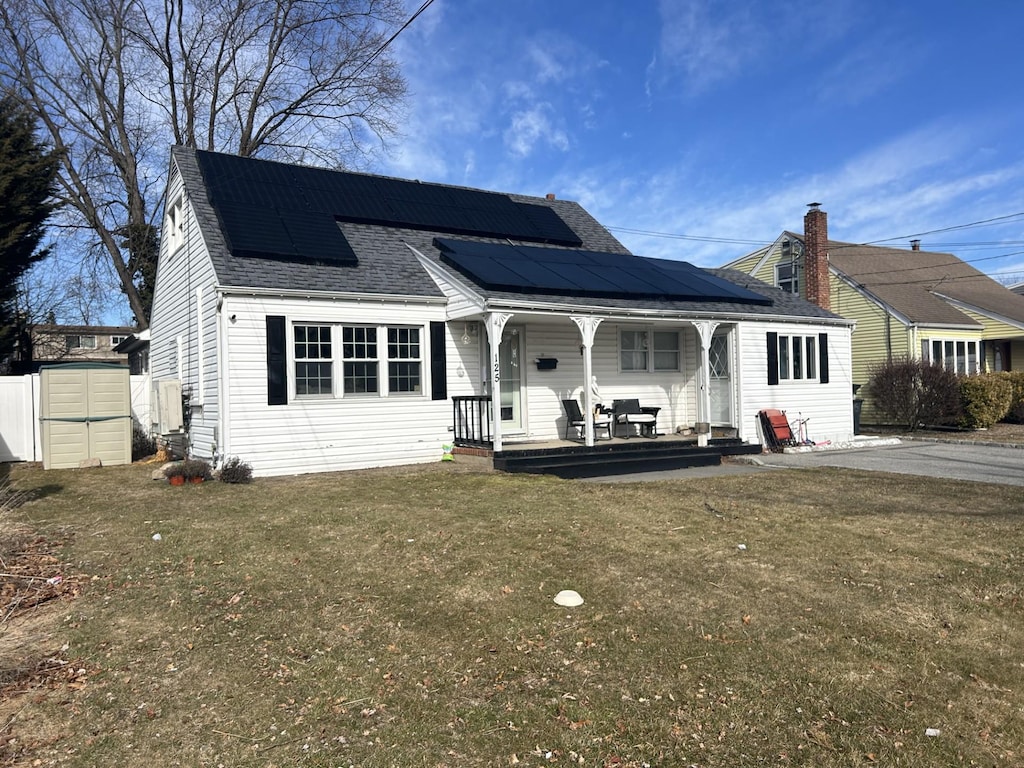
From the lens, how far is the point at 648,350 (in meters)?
15.1

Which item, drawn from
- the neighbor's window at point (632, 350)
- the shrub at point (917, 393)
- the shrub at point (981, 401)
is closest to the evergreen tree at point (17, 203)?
the neighbor's window at point (632, 350)

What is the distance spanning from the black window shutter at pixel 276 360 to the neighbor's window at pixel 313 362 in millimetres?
266

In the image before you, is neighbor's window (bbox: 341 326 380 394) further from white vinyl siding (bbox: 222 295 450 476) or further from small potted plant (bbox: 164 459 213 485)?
small potted plant (bbox: 164 459 213 485)

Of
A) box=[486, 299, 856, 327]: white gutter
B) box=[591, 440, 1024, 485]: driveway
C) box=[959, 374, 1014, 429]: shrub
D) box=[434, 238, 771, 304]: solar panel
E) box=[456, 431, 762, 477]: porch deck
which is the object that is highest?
box=[434, 238, 771, 304]: solar panel

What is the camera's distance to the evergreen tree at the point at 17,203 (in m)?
18.6

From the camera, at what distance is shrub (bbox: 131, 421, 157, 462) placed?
47.2ft

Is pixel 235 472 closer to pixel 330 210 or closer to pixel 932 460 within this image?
pixel 330 210

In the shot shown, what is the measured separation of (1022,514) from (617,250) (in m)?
11.9

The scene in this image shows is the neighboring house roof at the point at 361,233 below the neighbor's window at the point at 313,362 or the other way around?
the other way around

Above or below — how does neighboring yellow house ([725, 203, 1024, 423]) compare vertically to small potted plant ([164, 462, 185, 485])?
above

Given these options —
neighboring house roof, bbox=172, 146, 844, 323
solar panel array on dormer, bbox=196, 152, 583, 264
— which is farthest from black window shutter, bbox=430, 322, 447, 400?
solar panel array on dormer, bbox=196, 152, 583, 264

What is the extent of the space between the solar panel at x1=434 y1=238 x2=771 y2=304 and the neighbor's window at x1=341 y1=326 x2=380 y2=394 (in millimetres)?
2104

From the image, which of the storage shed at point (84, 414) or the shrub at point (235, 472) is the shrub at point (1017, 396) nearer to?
the shrub at point (235, 472)

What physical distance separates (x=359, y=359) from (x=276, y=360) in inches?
55.2
